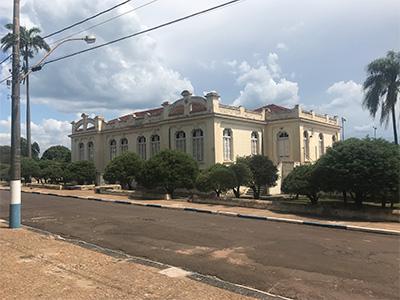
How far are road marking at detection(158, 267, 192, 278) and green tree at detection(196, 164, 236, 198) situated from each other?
15.7m

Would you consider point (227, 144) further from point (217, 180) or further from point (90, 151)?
point (90, 151)

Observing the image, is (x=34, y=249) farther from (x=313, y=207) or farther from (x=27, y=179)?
(x=27, y=179)

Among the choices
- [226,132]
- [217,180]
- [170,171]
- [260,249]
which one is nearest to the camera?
[260,249]

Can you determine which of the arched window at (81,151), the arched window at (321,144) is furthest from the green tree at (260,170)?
the arched window at (81,151)

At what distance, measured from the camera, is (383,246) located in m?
12.0

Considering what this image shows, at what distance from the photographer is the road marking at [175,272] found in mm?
8329

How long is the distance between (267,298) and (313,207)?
13.2 meters

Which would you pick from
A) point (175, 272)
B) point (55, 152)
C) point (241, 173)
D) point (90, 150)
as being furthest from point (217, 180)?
point (55, 152)

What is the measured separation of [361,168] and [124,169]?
2129 cm

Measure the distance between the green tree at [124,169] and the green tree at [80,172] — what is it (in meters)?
7.40

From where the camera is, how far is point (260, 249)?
A: 1107 cm

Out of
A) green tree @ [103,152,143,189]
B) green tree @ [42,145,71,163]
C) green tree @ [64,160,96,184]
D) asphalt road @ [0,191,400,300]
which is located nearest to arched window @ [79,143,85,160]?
green tree @ [64,160,96,184]

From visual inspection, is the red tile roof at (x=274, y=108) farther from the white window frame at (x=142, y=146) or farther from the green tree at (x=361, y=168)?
the green tree at (x=361, y=168)

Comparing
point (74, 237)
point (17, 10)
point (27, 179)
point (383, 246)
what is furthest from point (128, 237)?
point (27, 179)
